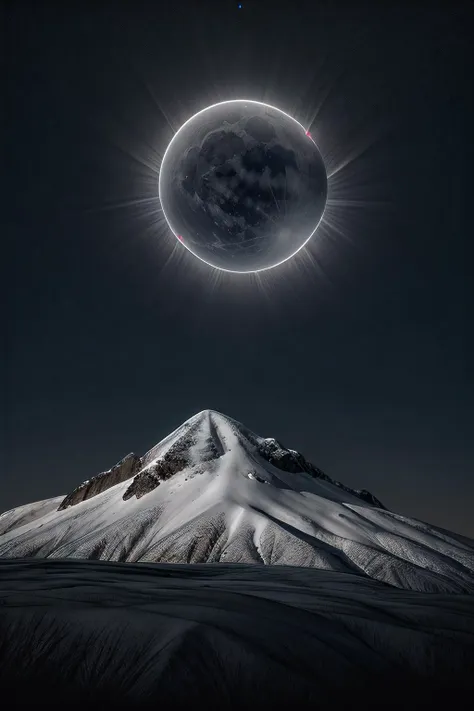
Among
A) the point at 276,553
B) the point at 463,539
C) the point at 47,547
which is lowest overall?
the point at 47,547

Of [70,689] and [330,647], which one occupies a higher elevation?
[330,647]

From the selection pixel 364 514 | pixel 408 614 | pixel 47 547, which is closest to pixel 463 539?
pixel 364 514

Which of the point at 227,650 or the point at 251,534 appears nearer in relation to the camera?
the point at 227,650

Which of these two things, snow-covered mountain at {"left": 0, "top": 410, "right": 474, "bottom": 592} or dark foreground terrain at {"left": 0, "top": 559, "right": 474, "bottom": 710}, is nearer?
dark foreground terrain at {"left": 0, "top": 559, "right": 474, "bottom": 710}

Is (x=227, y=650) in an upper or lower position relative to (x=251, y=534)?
upper

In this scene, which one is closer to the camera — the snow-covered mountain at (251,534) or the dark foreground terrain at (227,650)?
the dark foreground terrain at (227,650)

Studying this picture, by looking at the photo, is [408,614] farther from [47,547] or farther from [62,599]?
[47,547]

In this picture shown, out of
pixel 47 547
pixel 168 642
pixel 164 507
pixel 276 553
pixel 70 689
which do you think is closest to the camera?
pixel 70 689

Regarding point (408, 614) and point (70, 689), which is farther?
point (408, 614)
